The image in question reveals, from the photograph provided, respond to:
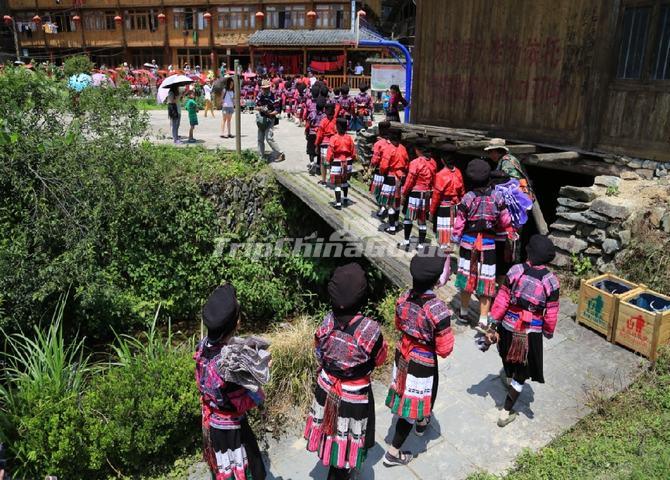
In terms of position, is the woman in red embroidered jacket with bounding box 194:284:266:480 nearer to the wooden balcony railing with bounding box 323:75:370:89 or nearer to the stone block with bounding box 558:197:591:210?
the stone block with bounding box 558:197:591:210

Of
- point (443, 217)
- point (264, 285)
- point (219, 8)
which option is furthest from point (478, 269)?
point (219, 8)

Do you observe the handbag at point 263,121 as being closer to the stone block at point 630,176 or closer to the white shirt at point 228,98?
the white shirt at point 228,98

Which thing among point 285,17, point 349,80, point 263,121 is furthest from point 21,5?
point 263,121

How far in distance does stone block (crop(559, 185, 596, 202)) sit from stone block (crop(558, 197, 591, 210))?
67 millimetres

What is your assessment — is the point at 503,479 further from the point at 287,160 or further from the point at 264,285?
the point at 287,160

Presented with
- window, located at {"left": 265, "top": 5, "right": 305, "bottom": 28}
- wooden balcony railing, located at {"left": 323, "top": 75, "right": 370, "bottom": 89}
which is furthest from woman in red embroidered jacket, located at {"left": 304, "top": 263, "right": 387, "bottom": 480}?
window, located at {"left": 265, "top": 5, "right": 305, "bottom": 28}

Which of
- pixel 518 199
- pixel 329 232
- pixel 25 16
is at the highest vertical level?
pixel 25 16

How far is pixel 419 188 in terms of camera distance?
7.59 meters

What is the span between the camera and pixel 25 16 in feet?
120

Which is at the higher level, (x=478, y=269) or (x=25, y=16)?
(x=25, y=16)

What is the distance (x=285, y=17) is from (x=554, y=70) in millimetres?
27551

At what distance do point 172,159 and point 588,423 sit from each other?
948 cm

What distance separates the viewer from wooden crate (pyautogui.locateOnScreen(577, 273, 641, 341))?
5570mm

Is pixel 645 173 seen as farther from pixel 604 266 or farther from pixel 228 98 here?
pixel 228 98
